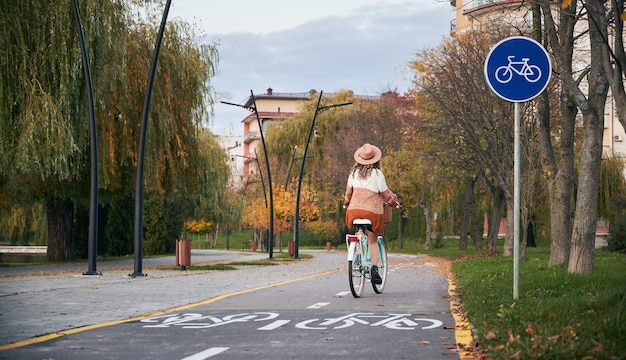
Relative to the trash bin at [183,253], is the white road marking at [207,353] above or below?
below

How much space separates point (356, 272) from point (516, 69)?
12.4ft

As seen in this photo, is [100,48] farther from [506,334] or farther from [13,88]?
[506,334]

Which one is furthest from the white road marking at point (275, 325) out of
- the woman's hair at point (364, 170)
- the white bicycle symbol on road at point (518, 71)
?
the woman's hair at point (364, 170)

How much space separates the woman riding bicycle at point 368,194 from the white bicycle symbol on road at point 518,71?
2.60 m

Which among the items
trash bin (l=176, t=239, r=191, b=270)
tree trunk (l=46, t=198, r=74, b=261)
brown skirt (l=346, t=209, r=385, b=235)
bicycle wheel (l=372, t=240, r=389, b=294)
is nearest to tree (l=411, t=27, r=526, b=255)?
trash bin (l=176, t=239, r=191, b=270)

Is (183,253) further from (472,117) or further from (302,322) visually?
(302,322)

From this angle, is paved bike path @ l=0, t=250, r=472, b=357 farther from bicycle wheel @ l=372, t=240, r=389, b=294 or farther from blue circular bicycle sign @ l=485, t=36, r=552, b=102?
blue circular bicycle sign @ l=485, t=36, r=552, b=102

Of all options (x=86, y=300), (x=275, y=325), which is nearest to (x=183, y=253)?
(x=86, y=300)

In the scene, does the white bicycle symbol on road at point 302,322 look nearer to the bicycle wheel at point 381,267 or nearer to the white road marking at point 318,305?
the white road marking at point 318,305

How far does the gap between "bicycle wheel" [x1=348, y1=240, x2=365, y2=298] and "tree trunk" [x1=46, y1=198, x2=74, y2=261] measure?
22.3m

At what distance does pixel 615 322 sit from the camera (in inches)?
298

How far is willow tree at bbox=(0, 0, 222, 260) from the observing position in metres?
23.0

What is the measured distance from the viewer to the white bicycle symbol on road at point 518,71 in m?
11.2

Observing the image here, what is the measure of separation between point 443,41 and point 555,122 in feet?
26.1
